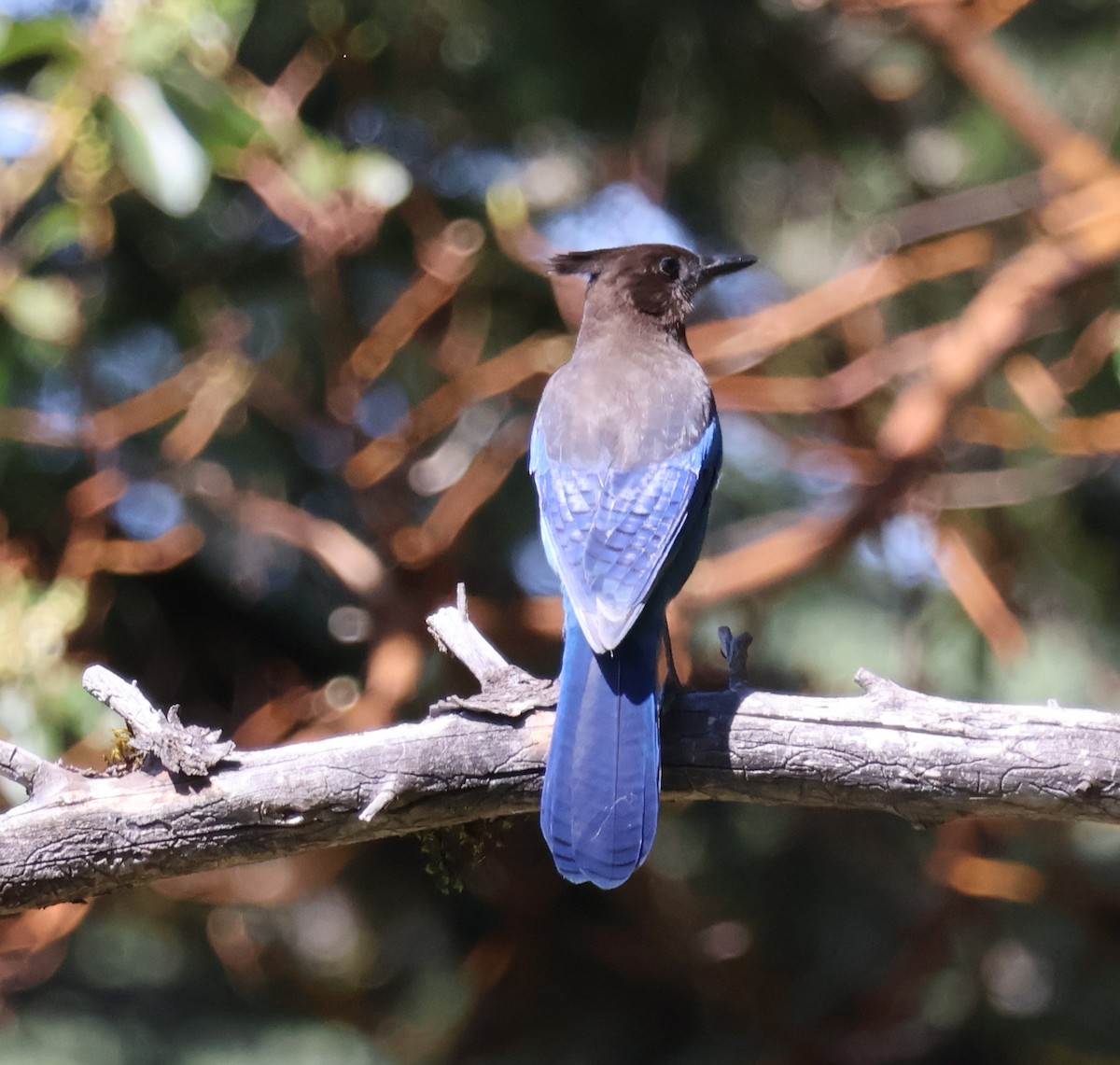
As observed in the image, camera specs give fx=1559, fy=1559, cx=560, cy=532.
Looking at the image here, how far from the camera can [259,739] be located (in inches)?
173

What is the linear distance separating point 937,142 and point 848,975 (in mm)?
2926

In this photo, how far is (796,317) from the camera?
4.46 m

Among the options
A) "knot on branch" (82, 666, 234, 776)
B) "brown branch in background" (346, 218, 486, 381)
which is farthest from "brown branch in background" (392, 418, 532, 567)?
"knot on branch" (82, 666, 234, 776)

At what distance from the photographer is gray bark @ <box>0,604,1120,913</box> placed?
8.07 feet

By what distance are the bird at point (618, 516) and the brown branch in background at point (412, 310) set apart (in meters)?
0.44

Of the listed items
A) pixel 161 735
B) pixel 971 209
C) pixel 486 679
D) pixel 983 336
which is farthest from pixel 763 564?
pixel 161 735

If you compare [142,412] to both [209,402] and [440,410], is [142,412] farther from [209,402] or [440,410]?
[440,410]

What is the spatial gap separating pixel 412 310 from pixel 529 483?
0.81 metres

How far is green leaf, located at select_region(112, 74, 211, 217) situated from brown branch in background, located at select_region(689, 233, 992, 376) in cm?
165

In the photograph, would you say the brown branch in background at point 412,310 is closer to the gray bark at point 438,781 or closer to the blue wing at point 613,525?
the blue wing at point 613,525

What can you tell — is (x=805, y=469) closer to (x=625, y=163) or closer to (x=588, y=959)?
(x=625, y=163)

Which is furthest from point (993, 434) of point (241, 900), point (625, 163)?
point (241, 900)

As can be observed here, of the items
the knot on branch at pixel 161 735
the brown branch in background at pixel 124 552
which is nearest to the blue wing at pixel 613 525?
the knot on branch at pixel 161 735

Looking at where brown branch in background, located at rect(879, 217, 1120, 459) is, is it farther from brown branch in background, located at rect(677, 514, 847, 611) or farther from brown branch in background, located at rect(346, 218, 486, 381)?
brown branch in background, located at rect(346, 218, 486, 381)
